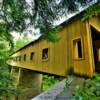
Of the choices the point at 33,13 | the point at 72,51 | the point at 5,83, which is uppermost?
the point at 33,13

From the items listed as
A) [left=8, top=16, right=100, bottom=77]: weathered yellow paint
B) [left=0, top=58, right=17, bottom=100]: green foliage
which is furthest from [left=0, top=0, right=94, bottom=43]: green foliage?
[left=8, top=16, right=100, bottom=77]: weathered yellow paint

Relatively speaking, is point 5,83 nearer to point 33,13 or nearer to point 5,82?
point 5,82

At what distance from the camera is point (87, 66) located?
7184mm

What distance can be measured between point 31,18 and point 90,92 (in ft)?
6.47

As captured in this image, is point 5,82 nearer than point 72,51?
Yes

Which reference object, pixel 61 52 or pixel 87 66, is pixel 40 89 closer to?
pixel 61 52

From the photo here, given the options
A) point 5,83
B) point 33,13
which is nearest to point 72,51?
point 33,13

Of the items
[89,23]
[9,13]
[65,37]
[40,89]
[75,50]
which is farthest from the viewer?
[40,89]

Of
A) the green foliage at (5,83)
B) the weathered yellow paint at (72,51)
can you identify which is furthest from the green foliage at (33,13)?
the weathered yellow paint at (72,51)

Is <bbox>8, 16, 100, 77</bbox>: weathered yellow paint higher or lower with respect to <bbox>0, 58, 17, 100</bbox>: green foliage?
higher

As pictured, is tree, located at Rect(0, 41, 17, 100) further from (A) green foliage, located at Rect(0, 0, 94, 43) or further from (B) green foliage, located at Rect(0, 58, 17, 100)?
(A) green foliage, located at Rect(0, 0, 94, 43)

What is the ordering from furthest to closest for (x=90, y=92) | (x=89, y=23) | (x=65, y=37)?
1. (x=65, y=37)
2. (x=89, y=23)
3. (x=90, y=92)

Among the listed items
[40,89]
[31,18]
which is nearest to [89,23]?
[31,18]

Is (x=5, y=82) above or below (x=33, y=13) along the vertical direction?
below
